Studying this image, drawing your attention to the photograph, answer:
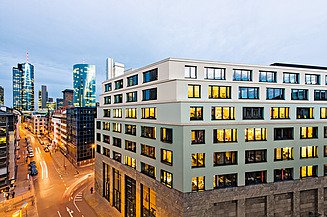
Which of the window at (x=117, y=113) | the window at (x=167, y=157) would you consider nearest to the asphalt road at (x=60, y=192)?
the window at (x=117, y=113)

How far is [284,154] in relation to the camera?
3712 cm

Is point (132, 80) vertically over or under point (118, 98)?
over

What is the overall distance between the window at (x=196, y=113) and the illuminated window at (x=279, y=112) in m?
12.8

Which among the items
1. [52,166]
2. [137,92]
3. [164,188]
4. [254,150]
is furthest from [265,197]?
[52,166]

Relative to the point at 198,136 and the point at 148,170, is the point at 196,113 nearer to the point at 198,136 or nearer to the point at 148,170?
the point at 198,136

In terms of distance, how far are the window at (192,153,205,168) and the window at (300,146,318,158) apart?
18404 mm

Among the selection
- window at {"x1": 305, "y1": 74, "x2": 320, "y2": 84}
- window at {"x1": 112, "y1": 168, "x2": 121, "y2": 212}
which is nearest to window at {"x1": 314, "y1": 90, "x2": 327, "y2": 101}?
window at {"x1": 305, "y1": 74, "x2": 320, "y2": 84}

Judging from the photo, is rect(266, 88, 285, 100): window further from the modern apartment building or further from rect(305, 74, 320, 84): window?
rect(305, 74, 320, 84): window

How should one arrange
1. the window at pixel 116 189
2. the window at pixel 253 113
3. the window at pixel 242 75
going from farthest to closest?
1. the window at pixel 116 189
2. the window at pixel 242 75
3. the window at pixel 253 113

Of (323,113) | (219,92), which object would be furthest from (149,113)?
(323,113)

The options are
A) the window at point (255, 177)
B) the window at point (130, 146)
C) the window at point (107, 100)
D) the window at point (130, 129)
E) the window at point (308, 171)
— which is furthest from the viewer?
the window at point (107, 100)

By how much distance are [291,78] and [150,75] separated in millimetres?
24880

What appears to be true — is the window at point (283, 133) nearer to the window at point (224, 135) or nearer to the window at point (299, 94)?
the window at point (299, 94)

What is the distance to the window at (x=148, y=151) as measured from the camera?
38.3m
